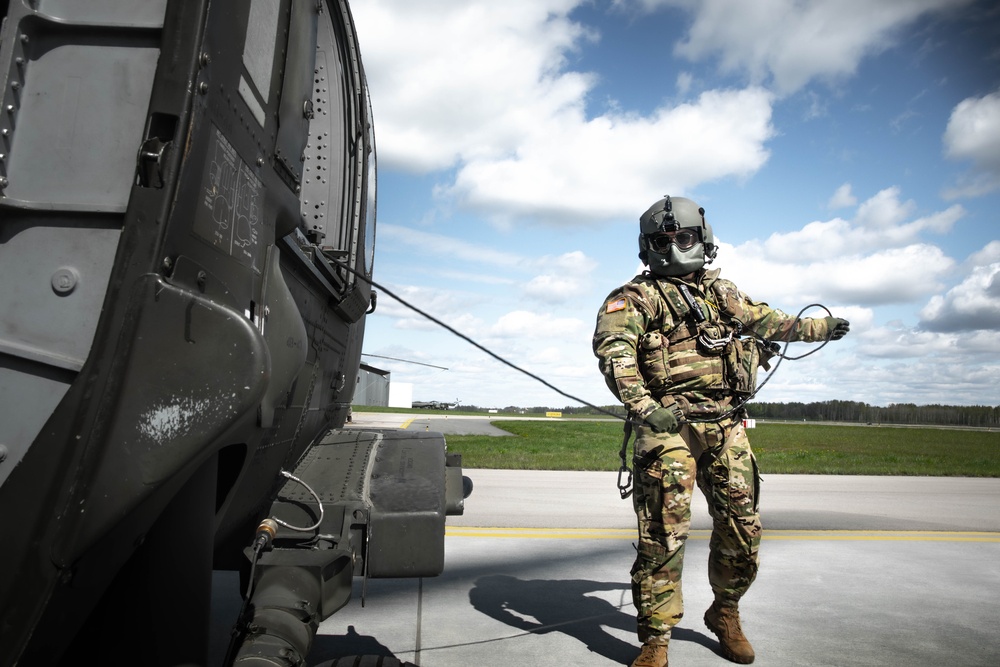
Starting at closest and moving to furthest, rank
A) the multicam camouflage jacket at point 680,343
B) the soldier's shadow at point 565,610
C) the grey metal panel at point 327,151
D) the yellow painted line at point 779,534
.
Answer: the grey metal panel at point 327,151
the multicam camouflage jacket at point 680,343
the soldier's shadow at point 565,610
the yellow painted line at point 779,534

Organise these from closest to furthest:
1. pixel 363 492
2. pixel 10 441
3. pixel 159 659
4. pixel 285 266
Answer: pixel 10 441 → pixel 159 659 → pixel 285 266 → pixel 363 492

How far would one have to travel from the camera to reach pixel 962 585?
16.6ft

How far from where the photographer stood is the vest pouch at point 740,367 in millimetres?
3703

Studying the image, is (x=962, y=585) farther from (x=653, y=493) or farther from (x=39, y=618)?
(x=39, y=618)

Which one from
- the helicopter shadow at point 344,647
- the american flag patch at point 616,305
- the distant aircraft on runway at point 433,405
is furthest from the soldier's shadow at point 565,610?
the distant aircraft on runway at point 433,405

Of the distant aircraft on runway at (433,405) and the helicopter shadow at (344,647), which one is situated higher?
the distant aircraft on runway at (433,405)

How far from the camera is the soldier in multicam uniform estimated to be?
11.2 ft

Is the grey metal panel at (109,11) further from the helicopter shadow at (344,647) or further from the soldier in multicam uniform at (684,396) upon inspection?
the helicopter shadow at (344,647)

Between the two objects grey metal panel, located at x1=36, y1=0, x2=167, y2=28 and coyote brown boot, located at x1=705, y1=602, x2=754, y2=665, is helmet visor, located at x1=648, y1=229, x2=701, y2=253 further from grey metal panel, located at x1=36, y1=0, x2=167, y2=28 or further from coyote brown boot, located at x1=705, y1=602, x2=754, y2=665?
grey metal panel, located at x1=36, y1=0, x2=167, y2=28

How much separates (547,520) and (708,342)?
417cm

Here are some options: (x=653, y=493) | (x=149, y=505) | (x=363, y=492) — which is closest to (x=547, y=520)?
(x=653, y=493)

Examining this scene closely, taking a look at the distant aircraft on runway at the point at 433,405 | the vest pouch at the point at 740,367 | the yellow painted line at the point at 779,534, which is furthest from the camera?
the distant aircraft on runway at the point at 433,405

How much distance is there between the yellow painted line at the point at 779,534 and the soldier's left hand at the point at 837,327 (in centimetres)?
320

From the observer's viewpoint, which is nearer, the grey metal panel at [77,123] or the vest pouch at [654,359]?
the grey metal panel at [77,123]
